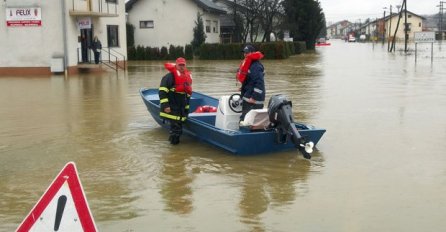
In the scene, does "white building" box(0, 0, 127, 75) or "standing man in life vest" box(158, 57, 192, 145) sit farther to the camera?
"white building" box(0, 0, 127, 75)

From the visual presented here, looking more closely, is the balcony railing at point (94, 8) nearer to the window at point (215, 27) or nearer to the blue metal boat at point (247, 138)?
the blue metal boat at point (247, 138)

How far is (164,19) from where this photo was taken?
4891 centimetres

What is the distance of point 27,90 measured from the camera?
20.3m

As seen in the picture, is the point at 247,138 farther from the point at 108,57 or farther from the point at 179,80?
the point at 108,57

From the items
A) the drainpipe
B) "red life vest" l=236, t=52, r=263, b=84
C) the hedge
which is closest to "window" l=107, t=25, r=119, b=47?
the drainpipe

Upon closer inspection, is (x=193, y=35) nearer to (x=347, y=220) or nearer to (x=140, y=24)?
(x=140, y=24)

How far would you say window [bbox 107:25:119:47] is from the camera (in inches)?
1294

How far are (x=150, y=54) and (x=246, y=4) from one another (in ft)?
38.9

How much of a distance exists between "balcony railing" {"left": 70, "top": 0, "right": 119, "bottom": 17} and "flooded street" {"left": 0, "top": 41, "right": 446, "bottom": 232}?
1377cm

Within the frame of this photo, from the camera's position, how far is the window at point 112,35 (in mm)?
32875

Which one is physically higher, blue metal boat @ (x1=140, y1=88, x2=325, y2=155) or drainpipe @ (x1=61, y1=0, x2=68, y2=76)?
drainpipe @ (x1=61, y1=0, x2=68, y2=76)

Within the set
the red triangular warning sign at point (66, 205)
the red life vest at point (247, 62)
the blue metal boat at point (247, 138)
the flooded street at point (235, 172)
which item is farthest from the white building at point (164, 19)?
the red triangular warning sign at point (66, 205)

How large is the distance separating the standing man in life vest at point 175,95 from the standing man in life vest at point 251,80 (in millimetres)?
977

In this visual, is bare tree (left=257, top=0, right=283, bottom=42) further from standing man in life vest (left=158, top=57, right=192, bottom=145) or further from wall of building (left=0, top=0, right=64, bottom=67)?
standing man in life vest (left=158, top=57, right=192, bottom=145)
